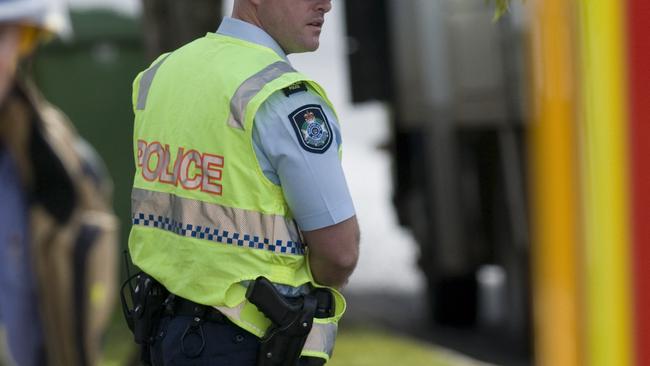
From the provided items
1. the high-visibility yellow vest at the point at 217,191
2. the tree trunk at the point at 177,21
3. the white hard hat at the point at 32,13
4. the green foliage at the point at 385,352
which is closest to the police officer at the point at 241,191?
the high-visibility yellow vest at the point at 217,191

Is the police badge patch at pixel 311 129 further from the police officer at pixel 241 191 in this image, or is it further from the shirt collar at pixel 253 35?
the shirt collar at pixel 253 35

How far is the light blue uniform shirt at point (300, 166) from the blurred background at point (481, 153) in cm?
39

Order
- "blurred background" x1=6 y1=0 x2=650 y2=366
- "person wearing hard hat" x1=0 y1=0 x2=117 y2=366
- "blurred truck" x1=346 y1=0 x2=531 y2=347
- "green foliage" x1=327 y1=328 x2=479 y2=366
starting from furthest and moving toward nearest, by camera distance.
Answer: "blurred truck" x1=346 y1=0 x2=531 y2=347, "green foliage" x1=327 y1=328 x2=479 y2=366, "person wearing hard hat" x1=0 y1=0 x2=117 y2=366, "blurred background" x1=6 y1=0 x2=650 y2=366

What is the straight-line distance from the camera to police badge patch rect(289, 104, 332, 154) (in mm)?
3531

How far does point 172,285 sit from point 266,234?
24cm

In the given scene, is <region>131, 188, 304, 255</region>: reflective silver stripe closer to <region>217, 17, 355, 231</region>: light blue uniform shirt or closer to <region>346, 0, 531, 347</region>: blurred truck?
<region>217, 17, 355, 231</region>: light blue uniform shirt

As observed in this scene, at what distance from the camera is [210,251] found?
11.8 ft

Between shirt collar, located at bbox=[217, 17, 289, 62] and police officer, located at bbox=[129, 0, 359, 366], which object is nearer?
police officer, located at bbox=[129, 0, 359, 366]

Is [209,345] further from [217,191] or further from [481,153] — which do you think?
[481,153]

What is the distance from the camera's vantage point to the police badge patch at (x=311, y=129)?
3531mm

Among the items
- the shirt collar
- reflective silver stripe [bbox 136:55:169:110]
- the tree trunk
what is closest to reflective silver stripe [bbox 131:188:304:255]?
reflective silver stripe [bbox 136:55:169:110]

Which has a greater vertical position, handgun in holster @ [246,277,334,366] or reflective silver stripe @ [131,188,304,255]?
reflective silver stripe @ [131,188,304,255]

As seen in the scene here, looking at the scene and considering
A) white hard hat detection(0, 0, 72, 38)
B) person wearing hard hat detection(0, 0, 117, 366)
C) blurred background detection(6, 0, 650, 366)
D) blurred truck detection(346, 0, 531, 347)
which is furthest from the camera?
blurred truck detection(346, 0, 531, 347)

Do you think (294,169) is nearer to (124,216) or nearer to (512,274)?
(512,274)
